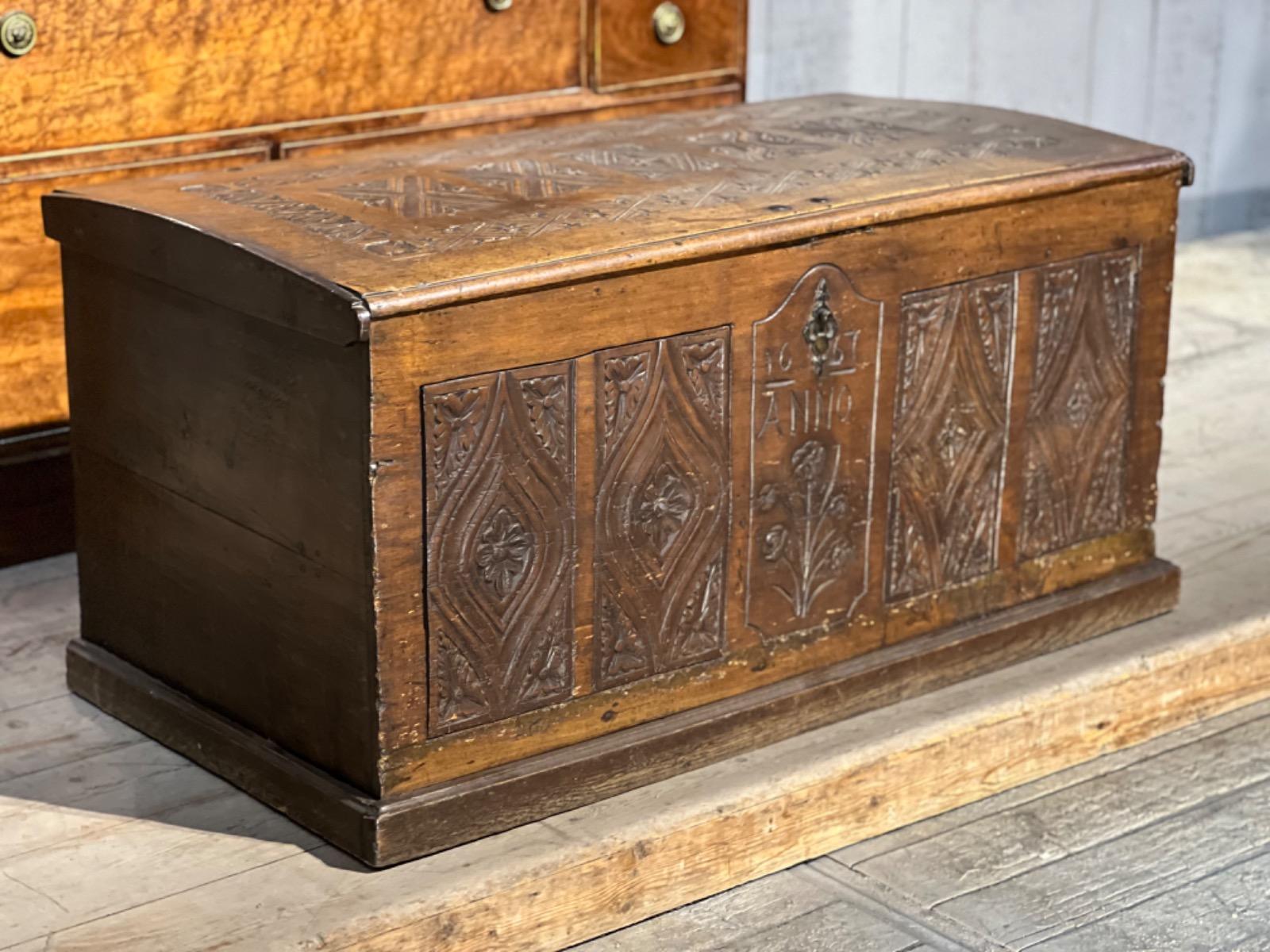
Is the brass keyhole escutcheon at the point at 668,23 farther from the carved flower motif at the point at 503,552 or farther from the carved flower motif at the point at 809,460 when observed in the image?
the carved flower motif at the point at 503,552

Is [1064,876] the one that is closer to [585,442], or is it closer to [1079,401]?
[1079,401]

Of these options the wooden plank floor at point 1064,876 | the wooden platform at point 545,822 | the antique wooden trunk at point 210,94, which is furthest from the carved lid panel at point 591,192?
the wooden plank floor at point 1064,876

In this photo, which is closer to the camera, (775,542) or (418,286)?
(418,286)

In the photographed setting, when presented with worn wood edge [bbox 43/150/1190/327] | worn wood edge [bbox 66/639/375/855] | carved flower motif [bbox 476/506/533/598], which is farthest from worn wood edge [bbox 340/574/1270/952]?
worn wood edge [bbox 43/150/1190/327]

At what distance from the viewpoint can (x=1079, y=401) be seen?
240 centimetres

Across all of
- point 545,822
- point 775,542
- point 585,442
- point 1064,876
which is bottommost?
point 1064,876

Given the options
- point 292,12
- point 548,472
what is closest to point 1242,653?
point 548,472

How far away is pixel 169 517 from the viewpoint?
210 centimetres

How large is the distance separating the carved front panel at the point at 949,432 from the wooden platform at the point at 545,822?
0.57 feet

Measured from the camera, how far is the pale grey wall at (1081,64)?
4.16 meters

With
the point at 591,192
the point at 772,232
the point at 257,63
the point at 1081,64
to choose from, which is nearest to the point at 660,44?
the point at 257,63

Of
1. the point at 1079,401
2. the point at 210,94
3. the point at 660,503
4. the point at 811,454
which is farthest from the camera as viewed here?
the point at 210,94

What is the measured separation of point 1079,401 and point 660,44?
1.06m

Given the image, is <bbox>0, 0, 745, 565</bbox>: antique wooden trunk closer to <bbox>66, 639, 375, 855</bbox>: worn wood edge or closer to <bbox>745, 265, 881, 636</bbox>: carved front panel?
<bbox>66, 639, 375, 855</bbox>: worn wood edge
